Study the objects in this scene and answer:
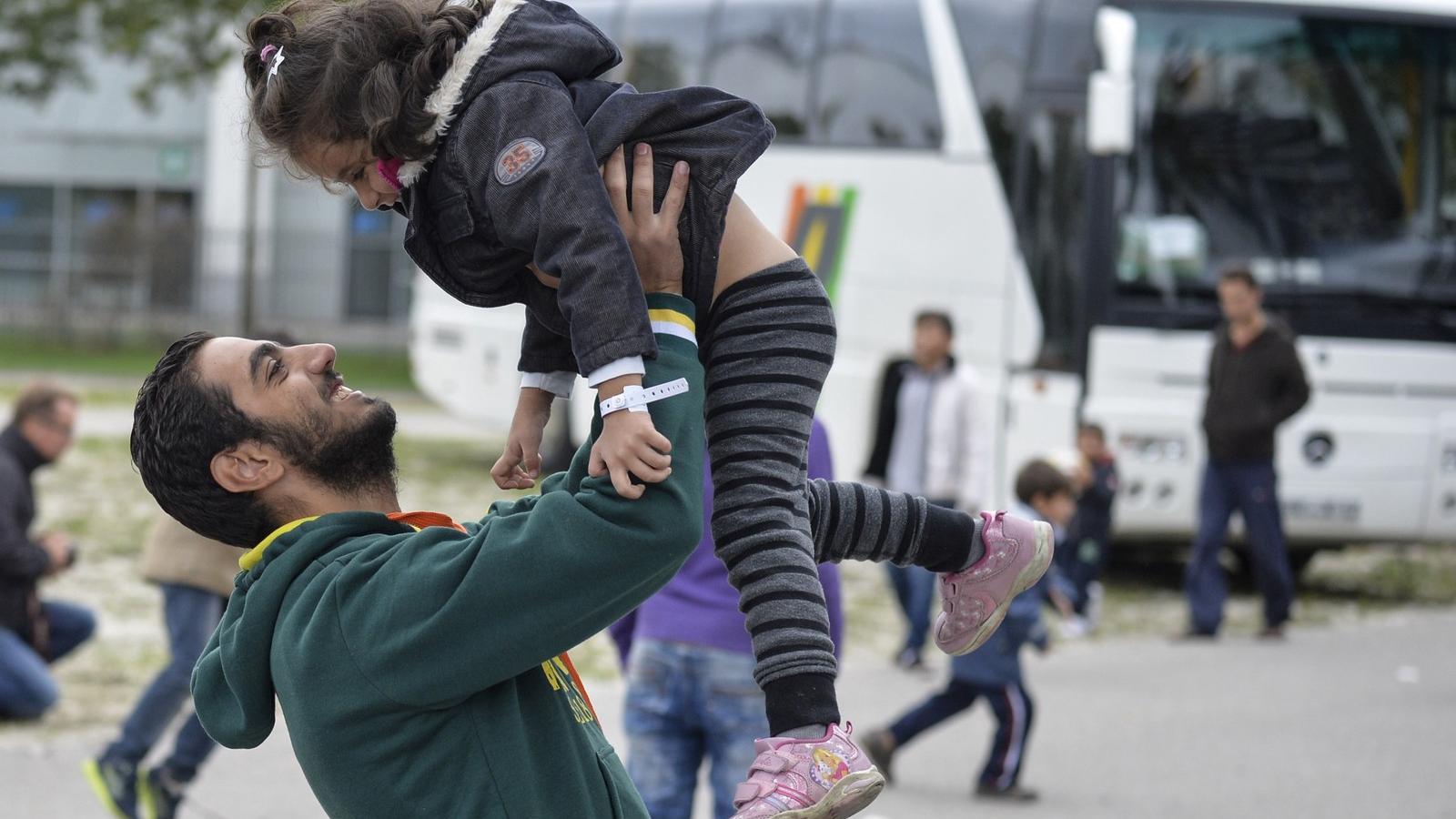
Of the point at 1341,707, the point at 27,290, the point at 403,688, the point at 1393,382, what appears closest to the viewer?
the point at 403,688

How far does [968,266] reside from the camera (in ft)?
Answer: 38.2

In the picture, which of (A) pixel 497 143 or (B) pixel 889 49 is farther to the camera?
(B) pixel 889 49

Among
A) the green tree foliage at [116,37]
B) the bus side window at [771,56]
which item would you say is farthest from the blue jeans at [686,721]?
the green tree foliage at [116,37]

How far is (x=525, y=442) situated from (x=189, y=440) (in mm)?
575

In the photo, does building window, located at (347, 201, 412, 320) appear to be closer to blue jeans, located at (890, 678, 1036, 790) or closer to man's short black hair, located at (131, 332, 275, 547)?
blue jeans, located at (890, 678, 1036, 790)

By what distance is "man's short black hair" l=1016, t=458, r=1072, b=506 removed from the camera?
7.39 m

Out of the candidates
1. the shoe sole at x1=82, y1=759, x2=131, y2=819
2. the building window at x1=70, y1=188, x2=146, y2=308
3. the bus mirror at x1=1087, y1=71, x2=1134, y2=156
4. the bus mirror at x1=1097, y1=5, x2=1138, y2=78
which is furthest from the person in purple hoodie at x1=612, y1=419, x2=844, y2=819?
the building window at x1=70, y1=188, x2=146, y2=308

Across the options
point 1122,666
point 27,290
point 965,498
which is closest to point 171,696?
point 965,498

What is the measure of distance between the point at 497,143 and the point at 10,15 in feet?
86.6

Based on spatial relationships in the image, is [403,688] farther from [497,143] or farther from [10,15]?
[10,15]

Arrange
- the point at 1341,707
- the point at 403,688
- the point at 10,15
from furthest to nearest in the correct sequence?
the point at 10,15 → the point at 1341,707 → the point at 403,688

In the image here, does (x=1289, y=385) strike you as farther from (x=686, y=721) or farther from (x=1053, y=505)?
(x=686, y=721)

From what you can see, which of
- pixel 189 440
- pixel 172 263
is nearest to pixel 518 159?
pixel 189 440

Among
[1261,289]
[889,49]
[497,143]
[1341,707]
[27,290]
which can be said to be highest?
[497,143]
